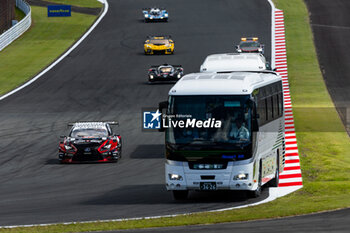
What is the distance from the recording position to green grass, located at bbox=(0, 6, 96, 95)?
2271 inches

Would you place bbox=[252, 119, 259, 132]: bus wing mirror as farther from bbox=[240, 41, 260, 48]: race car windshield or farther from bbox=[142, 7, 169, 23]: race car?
bbox=[142, 7, 169, 23]: race car

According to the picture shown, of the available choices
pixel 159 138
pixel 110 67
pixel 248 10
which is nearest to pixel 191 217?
pixel 159 138

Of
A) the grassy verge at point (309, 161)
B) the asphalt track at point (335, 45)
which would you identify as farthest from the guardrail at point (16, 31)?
the asphalt track at point (335, 45)

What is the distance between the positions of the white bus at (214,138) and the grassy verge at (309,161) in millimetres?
1336

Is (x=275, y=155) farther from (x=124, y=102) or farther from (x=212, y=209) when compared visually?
(x=124, y=102)

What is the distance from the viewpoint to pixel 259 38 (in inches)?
2554

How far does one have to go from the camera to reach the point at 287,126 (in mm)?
38312

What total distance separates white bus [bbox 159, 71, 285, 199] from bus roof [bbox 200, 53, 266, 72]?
8.01 meters

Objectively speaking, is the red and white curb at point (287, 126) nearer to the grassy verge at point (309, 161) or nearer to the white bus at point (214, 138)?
the grassy verge at point (309, 161)

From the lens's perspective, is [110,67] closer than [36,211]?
No

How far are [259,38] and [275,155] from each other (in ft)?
133

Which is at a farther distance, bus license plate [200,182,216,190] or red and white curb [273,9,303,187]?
red and white curb [273,9,303,187]

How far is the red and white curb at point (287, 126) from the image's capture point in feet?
88.0

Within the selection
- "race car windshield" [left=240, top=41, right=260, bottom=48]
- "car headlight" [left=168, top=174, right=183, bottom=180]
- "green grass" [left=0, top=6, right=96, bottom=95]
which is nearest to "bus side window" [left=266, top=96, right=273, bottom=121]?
"car headlight" [left=168, top=174, right=183, bottom=180]
